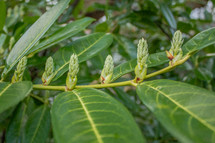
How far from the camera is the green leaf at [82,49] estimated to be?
75cm

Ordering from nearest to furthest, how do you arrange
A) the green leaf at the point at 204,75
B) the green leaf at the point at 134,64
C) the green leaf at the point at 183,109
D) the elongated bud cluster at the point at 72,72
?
the green leaf at the point at 183,109 < the elongated bud cluster at the point at 72,72 < the green leaf at the point at 134,64 < the green leaf at the point at 204,75

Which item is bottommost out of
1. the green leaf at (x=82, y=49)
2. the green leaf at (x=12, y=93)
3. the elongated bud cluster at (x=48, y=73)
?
the green leaf at (x=12, y=93)

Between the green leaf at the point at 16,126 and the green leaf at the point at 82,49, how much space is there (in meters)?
0.46

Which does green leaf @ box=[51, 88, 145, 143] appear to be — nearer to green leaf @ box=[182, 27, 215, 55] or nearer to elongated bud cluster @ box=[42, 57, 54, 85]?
elongated bud cluster @ box=[42, 57, 54, 85]

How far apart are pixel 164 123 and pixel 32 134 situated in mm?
664

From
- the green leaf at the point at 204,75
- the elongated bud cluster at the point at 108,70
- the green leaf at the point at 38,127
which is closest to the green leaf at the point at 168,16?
the green leaf at the point at 204,75

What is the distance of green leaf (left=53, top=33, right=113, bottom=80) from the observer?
0.75 metres

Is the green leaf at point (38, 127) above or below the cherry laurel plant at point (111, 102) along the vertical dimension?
below

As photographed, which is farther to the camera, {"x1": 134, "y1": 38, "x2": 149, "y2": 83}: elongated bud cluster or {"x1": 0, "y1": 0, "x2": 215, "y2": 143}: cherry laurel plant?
{"x1": 134, "y1": 38, "x2": 149, "y2": 83}: elongated bud cluster

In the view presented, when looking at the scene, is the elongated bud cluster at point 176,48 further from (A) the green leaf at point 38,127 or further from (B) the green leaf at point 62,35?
(A) the green leaf at point 38,127

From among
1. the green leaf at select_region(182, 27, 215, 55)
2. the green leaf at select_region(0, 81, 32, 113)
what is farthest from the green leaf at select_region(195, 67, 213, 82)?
the green leaf at select_region(0, 81, 32, 113)

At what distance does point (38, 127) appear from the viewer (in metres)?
0.87

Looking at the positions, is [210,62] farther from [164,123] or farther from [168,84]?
[164,123]

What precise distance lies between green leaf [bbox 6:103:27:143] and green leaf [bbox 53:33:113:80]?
46cm
